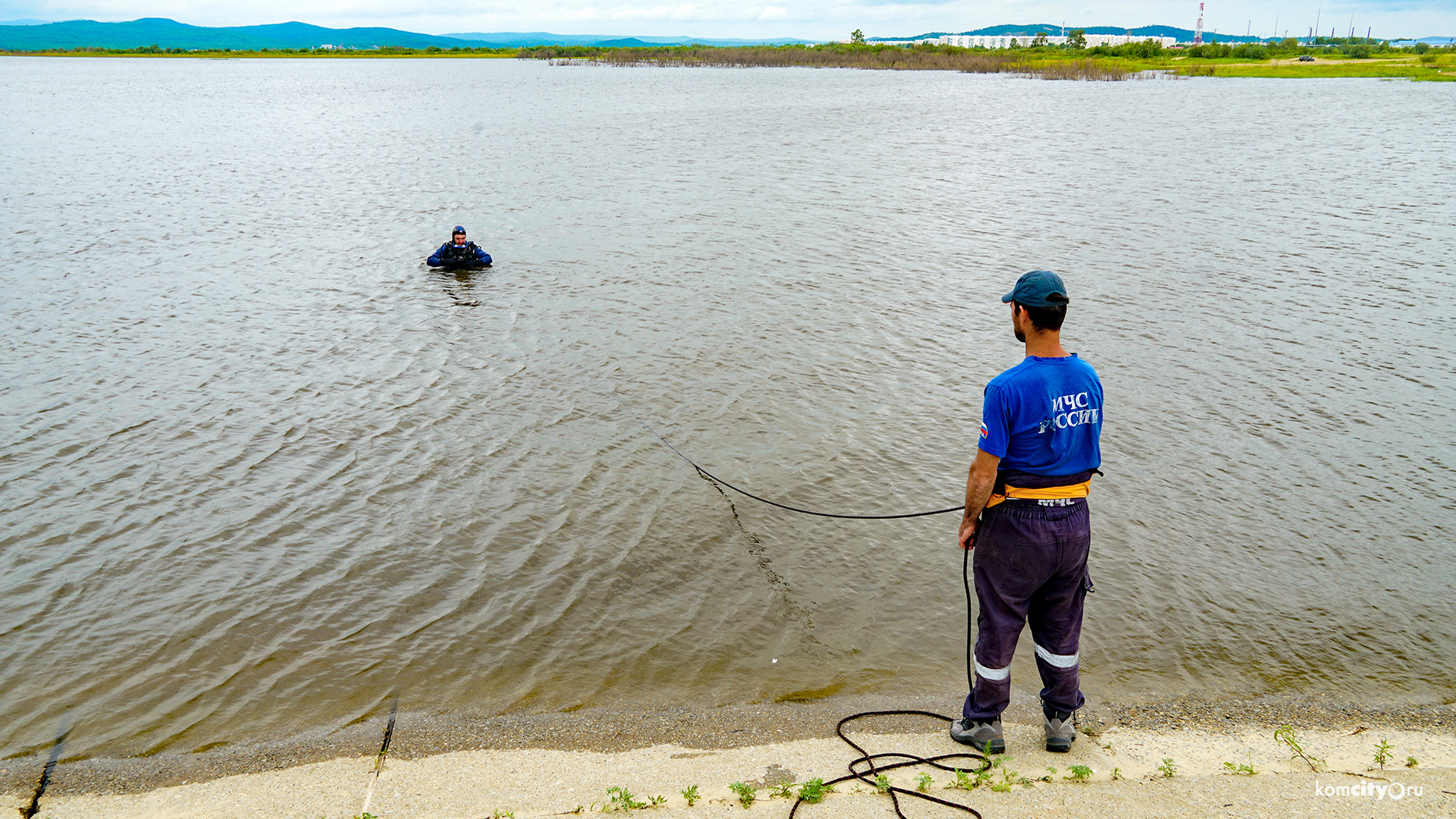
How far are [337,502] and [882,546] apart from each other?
5.60 metres

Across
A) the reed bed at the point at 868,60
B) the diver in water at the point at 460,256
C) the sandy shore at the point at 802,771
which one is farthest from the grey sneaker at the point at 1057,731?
the reed bed at the point at 868,60

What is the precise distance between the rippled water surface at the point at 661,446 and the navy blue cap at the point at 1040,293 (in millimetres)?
3168

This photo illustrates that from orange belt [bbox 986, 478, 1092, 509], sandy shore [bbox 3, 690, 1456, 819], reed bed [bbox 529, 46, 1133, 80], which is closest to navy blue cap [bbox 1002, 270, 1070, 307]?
orange belt [bbox 986, 478, 1092, 509]

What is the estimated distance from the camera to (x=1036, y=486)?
14.4ft

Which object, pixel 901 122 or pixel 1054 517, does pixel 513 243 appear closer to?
pixel 1054 517

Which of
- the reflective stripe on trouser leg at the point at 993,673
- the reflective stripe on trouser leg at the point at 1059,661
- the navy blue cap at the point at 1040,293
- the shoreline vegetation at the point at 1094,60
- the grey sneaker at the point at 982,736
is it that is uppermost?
the shoreline vegetation at the point at 1094,60

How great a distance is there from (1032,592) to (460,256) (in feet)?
51.5

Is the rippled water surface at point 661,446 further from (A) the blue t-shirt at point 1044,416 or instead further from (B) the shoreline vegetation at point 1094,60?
(B) the shoreline vegetation at point 1094,60

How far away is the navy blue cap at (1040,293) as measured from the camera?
4.26m

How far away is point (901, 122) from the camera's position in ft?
161

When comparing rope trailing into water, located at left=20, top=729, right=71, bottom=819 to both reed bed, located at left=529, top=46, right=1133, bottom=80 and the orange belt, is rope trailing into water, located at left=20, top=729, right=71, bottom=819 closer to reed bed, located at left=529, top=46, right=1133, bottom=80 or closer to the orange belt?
the orange belt

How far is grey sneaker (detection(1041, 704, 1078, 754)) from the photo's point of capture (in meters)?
4.90

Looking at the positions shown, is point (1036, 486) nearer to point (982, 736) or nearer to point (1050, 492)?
point (1050, 492)

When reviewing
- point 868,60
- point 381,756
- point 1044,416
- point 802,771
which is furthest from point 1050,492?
point 868,60
